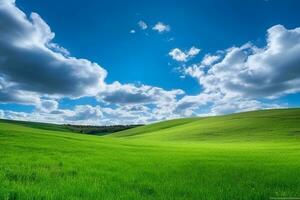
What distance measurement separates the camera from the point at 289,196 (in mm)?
9531

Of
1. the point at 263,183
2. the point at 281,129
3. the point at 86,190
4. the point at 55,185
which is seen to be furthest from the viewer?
the point at 281,129

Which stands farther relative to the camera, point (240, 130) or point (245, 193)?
point (240, 130)

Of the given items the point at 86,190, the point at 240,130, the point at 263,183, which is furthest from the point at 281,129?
the point at 86,190

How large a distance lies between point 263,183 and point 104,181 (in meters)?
5.90

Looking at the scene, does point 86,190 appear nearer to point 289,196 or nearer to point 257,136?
point 289,196

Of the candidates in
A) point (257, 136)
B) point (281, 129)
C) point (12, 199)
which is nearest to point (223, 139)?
point (257, 136)

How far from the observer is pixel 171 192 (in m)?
9.84

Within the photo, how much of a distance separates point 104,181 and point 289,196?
19.6 feet

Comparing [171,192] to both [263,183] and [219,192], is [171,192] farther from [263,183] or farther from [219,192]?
[263,183]

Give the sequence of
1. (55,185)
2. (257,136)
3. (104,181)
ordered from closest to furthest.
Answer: (55,185), (104,181), (257,136)

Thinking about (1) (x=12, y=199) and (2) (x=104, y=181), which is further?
(2) (x=104, y=181)

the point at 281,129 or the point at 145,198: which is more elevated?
the point at 281,129

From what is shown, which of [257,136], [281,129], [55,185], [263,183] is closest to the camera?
[55,185]

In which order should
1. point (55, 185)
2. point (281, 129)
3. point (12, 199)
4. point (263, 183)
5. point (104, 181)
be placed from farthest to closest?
point (281, 129)
point (263, 183)
point (104, 181)
point (55, 185)
point (12, 199)
